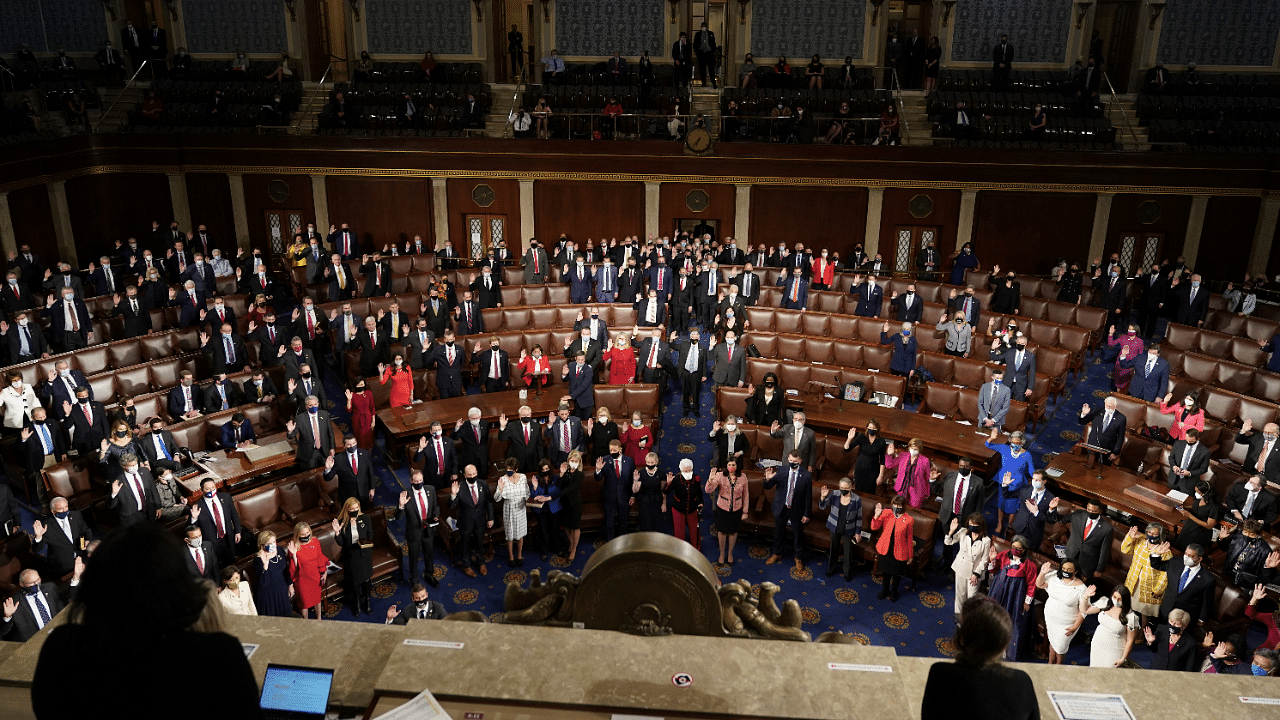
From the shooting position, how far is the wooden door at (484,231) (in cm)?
2283

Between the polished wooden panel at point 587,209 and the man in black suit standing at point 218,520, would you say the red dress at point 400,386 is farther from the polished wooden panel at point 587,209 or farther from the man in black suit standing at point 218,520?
the polished wooden panel at point 587,209

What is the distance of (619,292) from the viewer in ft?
58.1

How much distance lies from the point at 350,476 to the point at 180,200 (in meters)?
15.3

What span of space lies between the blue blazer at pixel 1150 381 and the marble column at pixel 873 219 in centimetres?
969

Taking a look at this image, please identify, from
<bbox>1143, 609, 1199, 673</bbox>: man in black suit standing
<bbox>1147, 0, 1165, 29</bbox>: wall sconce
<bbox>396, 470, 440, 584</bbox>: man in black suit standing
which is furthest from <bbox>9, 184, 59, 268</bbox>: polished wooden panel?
<bbox>1147, 0, 1165, 29</bbox>: wall sconce

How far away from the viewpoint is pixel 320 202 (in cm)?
2256

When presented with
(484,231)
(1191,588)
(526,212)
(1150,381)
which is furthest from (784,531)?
(484,231)

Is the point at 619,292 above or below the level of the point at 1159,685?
below

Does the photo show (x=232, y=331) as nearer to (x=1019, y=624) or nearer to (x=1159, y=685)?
(x=1019, y=624)

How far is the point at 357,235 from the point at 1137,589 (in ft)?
63.7

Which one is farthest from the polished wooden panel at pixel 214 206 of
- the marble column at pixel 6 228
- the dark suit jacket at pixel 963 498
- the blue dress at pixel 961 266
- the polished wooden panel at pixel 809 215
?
the dark suit jacket at pixel 963 498

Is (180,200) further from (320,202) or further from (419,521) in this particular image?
(419,521)

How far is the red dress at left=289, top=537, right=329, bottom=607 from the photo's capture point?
9023 millimetres

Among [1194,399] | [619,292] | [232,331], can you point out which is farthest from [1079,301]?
[232,331]
